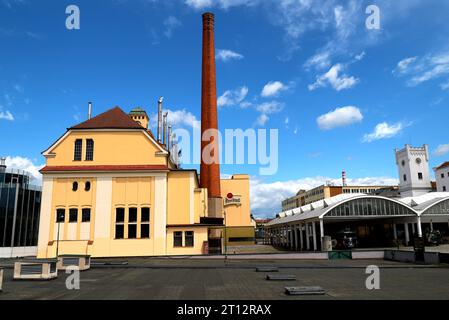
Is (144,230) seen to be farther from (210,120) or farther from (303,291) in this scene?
(303,291)

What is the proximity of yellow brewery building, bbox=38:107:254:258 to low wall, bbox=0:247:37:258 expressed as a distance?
7.01 meters

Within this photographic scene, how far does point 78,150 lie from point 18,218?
1146 cm

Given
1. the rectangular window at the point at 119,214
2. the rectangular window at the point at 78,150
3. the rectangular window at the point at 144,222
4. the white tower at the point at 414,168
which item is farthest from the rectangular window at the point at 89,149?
the white tower at the point at 414,168

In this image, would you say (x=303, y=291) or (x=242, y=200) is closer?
(x=303, y=291)

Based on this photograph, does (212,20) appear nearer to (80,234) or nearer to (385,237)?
(80,234)

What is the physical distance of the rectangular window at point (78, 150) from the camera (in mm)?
38000

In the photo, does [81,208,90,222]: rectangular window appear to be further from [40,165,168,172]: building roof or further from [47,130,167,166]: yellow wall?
[47,130,167,166]: yellow wall

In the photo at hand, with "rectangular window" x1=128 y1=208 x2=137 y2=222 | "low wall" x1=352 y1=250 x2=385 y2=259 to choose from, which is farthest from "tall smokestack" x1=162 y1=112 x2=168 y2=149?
"low wall" x1=352 y1=250 x2=385 y2=259

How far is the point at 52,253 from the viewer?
35.1m

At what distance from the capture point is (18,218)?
41.5m

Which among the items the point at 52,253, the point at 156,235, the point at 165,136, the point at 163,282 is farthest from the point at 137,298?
the point at 165,136

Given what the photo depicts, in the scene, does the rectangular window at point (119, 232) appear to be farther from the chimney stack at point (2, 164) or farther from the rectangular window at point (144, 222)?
the chimney stack at point (2, 164)

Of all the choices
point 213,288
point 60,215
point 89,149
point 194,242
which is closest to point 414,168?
point 194,242

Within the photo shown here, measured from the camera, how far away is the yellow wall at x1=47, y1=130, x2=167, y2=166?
37.8 metres
